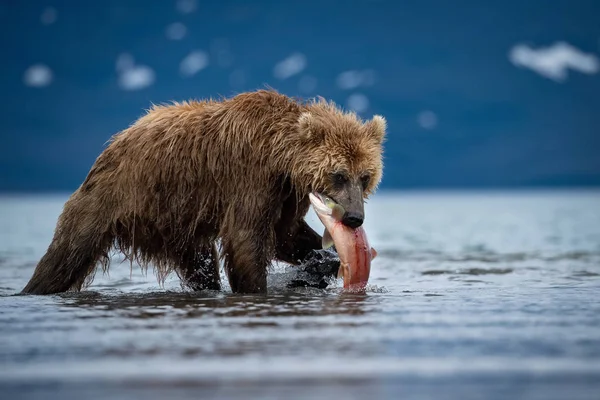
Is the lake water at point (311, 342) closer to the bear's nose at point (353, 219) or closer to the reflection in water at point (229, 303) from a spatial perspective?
the reflection in water at point (229, 303)

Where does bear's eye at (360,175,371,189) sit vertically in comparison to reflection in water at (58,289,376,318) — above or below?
above

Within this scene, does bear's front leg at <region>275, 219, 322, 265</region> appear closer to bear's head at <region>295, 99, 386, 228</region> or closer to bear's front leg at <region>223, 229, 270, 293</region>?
bear's front leg at <region>223, 229, 270, 293</region>

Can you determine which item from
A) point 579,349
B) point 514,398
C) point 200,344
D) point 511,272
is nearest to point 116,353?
point 200,344

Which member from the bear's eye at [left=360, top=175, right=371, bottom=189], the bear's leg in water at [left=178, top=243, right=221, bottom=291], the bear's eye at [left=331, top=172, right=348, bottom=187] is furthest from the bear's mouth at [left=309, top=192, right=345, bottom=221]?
the bear's leg in water at [left=178, top=243, right=221, bottom=291]

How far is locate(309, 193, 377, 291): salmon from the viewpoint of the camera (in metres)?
8.25

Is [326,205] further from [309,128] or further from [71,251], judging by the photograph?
[71,251]

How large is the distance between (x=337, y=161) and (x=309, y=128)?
1.22ft

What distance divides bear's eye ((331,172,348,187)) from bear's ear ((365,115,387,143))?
58cm

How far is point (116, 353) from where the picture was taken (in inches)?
219

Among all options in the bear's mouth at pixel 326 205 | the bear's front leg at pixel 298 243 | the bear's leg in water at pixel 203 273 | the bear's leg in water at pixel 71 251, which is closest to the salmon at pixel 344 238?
the bear's mouth at pixel 326 205

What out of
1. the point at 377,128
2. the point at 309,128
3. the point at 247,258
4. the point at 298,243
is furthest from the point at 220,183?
the point at 377,128

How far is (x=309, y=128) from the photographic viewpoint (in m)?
8.20

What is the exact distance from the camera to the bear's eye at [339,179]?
821 centimetres

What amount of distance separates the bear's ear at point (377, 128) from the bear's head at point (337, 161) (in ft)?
0.65
